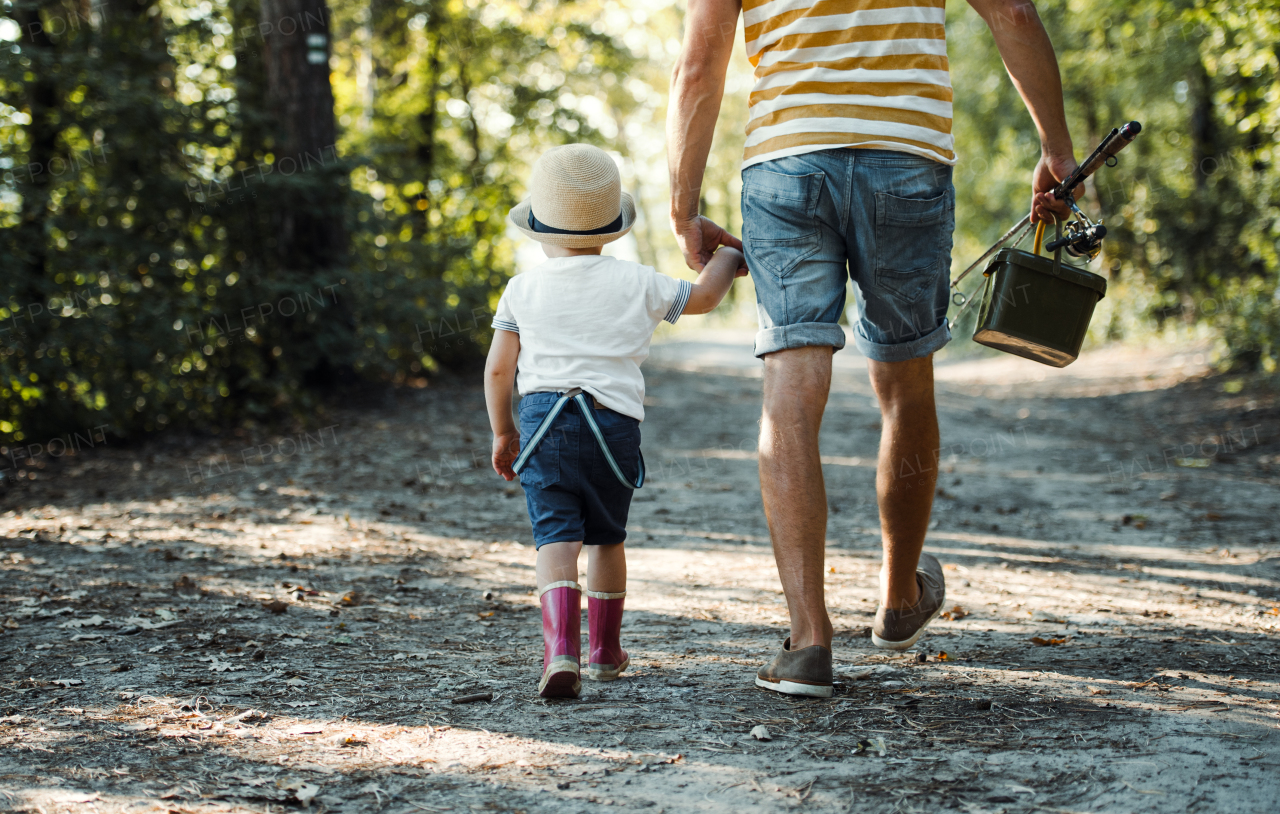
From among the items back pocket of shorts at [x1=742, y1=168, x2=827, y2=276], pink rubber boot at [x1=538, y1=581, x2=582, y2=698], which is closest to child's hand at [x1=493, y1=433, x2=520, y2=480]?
pink rubber boot at [x1=538, y1=581, x2=582, y2=698]

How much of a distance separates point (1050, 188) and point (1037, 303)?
0.34 meters

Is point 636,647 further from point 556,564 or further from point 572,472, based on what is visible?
point 572,472

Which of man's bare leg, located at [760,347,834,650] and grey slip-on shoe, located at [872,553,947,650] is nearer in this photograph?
man's bare leg, located at [760,347,834,650]

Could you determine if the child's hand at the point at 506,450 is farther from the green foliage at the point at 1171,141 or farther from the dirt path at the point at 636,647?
the green foliage at the point at 1171,141

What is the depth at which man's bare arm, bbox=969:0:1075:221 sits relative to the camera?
266cm

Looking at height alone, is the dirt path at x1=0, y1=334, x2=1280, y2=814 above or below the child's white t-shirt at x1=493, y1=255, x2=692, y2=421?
below

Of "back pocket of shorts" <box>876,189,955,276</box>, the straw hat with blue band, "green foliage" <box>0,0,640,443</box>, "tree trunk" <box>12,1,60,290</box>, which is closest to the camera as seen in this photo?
"back pocket of shorts" <box>876,189,955,276</box>

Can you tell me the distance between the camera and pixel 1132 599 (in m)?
3.52

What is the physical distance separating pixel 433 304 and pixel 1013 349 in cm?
722

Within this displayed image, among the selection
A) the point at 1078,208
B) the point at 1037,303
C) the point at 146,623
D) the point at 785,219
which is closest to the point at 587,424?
the point at 785,219

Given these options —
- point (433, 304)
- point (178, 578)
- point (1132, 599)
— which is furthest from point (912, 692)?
point (433, 304)

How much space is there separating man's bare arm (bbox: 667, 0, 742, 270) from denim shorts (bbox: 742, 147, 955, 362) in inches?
5.8

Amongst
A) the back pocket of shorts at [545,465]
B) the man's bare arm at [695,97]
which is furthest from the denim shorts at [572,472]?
the man's bare arm at [695,97]

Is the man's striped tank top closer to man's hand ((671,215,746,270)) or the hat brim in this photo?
man's hand ((671,215,746,270))
